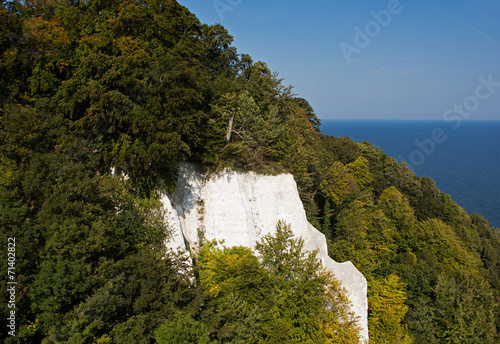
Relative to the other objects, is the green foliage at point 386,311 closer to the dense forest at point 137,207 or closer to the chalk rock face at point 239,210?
the dense forest at point 137,207

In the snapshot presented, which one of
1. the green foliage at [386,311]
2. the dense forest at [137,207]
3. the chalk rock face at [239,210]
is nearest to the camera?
the dense forest at [137,207]

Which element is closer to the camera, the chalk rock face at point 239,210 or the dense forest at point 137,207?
the dense forest at point 137,207

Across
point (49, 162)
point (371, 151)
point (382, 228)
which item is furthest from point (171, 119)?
point (371, 151)

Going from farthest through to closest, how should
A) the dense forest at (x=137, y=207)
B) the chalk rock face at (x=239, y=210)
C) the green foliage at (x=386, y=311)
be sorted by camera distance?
the green foliage at (x=386, y=311) < the chalk rock face at (x=239, y=210) < the dense forest at (x=137, y=207)

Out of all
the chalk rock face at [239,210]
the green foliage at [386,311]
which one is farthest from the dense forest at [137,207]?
the chalk rock face at [239,210]

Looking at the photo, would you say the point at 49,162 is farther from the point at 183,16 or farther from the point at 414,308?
the point at 414,308

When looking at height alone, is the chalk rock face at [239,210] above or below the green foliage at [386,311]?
above

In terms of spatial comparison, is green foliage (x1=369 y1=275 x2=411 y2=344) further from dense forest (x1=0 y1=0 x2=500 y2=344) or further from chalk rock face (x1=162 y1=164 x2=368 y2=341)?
chalk rock face (x1=162 y1=164 x2=368 y2=341)
